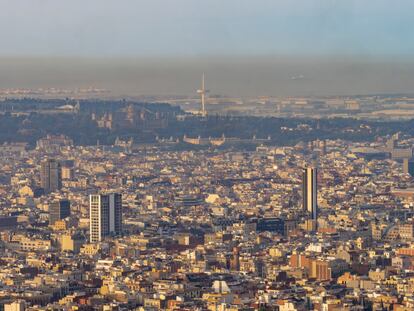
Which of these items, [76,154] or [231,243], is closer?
[231,243]

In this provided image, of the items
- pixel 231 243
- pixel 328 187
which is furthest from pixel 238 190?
pixel 231 243

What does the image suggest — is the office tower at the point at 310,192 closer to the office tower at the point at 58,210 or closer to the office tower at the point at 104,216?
the office tower at the point at 104,216

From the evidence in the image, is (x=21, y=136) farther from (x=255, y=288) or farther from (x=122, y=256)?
(x=255, y=288)

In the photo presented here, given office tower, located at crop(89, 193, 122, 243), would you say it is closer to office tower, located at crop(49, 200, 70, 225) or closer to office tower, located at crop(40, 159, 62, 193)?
office tower, located at crop(49, 200, 70, 225)

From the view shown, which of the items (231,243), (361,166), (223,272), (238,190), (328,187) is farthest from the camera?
(361,166)

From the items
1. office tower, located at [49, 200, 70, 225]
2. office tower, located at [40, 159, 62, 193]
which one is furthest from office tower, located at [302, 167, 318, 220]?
office tower, located at [40, 159, 62, 193]

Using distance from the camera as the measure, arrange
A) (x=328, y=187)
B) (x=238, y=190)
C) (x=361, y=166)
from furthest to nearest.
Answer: (x=361, y=166)
(x=238, y=190)
(x=328, y=187)
